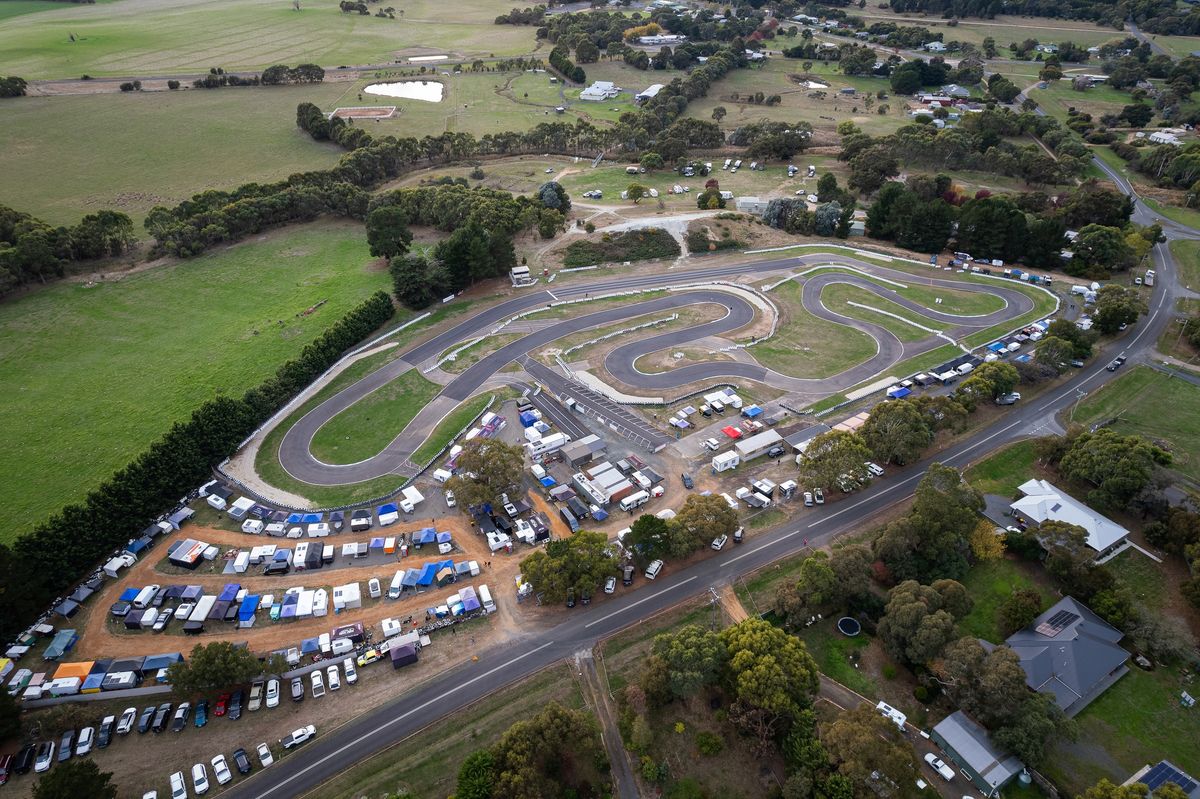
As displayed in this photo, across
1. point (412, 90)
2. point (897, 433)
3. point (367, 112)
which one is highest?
point (412, 90)

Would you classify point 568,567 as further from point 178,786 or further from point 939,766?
point 178,786

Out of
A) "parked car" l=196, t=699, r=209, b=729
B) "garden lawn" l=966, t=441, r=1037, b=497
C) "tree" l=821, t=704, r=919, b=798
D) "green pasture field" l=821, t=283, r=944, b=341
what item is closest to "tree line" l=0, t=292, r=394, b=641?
"parked car" l=196, t=699, r=209, b=729

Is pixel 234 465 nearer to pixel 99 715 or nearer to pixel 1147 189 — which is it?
pixel 99 715

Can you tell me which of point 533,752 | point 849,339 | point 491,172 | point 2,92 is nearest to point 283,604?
point 533,752

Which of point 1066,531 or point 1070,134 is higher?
point 1070,134

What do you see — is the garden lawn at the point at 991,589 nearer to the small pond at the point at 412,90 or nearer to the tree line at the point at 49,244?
the tree line at the point at 49,244

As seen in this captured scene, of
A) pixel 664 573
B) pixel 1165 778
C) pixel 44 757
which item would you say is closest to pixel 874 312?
pixel 664 573
